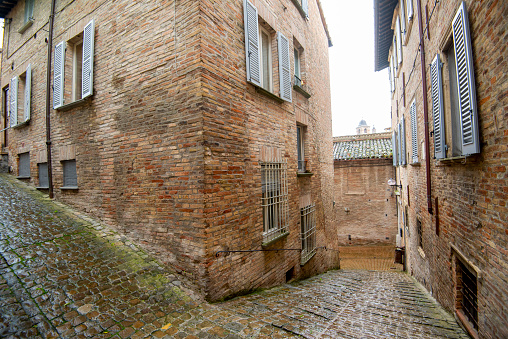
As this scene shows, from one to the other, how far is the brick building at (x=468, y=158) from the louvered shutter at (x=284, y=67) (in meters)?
2.99

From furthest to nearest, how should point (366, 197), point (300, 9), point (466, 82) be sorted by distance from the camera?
point (366, 197) → point (300, 9) → point (466, 82)

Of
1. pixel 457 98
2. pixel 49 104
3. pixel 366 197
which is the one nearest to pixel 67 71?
pixel 49 104

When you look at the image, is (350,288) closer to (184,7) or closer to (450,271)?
(450,271)

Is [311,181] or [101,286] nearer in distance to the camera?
[101,286]

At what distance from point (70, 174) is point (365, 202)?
1537 cm

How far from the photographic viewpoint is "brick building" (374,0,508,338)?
9.46 ft

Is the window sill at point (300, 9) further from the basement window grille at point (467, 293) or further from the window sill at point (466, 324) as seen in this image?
the window sill at point (466, 324)

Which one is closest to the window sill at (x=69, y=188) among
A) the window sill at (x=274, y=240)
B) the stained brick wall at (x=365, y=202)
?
the window sill at (x=274, y=240)

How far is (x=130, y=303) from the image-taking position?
13.1 ft

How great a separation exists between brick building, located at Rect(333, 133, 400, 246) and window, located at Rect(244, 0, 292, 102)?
37.8ft

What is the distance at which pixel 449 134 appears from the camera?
4.54 meters

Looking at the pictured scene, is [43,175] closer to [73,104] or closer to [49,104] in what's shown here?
[49,104]

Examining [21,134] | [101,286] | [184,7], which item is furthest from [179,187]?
[21,134]

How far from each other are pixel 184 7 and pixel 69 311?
4943mm
